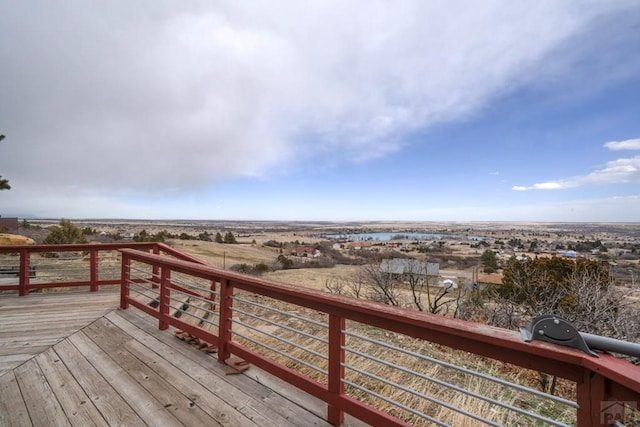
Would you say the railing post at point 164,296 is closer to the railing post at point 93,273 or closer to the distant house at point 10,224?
the railing post at point 93,273

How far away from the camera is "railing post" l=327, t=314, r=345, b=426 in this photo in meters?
2.02

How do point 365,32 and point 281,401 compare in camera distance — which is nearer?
point 281,401

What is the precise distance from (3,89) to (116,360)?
9.75 metres

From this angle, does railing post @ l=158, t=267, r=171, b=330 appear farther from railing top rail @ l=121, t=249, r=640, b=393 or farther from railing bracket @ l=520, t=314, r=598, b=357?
railing bracket @ l=520, t=314, r=598, b=357

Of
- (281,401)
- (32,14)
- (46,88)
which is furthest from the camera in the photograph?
(46,88)

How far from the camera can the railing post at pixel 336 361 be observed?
6.62 feet

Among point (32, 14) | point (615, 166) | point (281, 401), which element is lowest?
point (281, 401)

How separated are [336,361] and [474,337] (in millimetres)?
991

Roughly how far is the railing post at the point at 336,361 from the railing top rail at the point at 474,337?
0.10 m

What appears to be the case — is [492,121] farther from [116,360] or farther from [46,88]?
[46,88]

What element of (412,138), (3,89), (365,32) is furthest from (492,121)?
(3,89)

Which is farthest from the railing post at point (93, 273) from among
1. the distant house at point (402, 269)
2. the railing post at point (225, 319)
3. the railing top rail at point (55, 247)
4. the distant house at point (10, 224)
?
the distant house at point (10, 224)

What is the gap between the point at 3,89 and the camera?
807 centimetres

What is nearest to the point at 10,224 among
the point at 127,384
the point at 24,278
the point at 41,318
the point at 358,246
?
the point at 24,278
